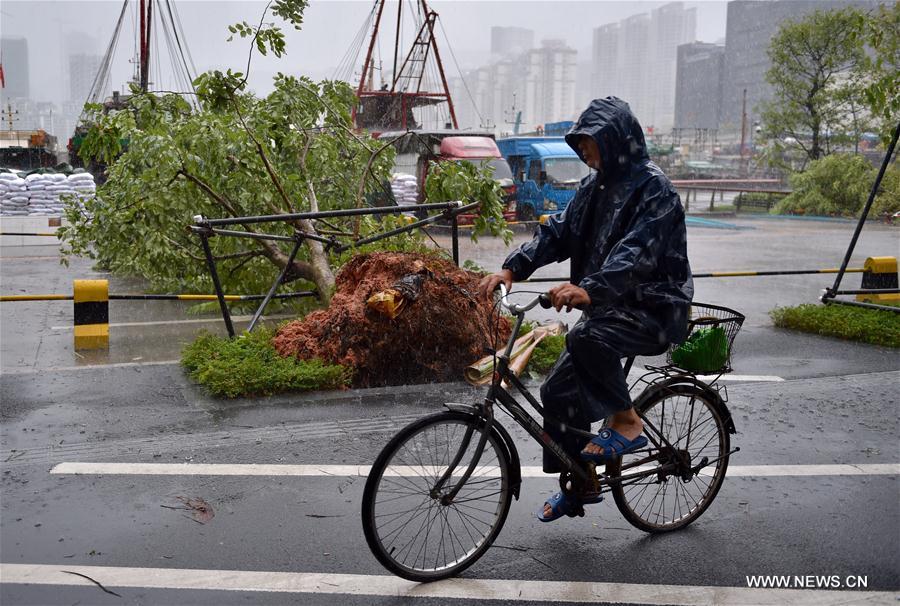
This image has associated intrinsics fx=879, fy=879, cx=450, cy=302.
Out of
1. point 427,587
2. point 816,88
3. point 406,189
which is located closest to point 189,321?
point 427,587

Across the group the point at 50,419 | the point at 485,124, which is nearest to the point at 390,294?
the point at 50,419

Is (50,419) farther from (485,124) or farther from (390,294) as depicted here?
(485,124)

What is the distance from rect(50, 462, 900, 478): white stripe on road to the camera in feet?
16.4

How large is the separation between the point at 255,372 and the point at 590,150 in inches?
143

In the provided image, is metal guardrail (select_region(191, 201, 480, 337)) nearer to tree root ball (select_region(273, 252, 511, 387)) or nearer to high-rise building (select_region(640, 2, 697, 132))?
tree root ball (select_region(273, 252, 511, 387))

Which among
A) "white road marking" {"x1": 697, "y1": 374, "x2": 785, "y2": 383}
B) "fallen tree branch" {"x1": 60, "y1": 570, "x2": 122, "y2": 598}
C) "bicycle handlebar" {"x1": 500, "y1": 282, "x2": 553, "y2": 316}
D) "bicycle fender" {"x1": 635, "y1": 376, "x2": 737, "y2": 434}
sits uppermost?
"bicycle handlebar" {"x1": 500, "y1": 282, "x2": 553, "y2": 316}

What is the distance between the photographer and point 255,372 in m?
6.68

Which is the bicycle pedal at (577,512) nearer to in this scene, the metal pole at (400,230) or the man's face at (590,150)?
the man's face at (590,150)

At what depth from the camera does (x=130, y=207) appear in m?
8.63

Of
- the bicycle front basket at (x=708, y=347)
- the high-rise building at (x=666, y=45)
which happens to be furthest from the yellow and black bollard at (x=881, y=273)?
the high-rise building at (x=666, y=45)

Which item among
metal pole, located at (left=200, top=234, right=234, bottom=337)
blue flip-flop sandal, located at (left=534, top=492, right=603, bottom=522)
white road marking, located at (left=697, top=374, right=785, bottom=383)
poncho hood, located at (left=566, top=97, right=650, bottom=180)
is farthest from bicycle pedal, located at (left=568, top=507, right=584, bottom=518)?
metal pole, located at (left=200, top=234, right=234, bottom=337)

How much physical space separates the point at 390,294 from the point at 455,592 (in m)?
3.27

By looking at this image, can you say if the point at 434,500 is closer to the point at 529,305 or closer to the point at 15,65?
the point at 529,305

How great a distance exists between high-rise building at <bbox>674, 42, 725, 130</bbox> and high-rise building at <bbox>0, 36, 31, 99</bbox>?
2284 inches
